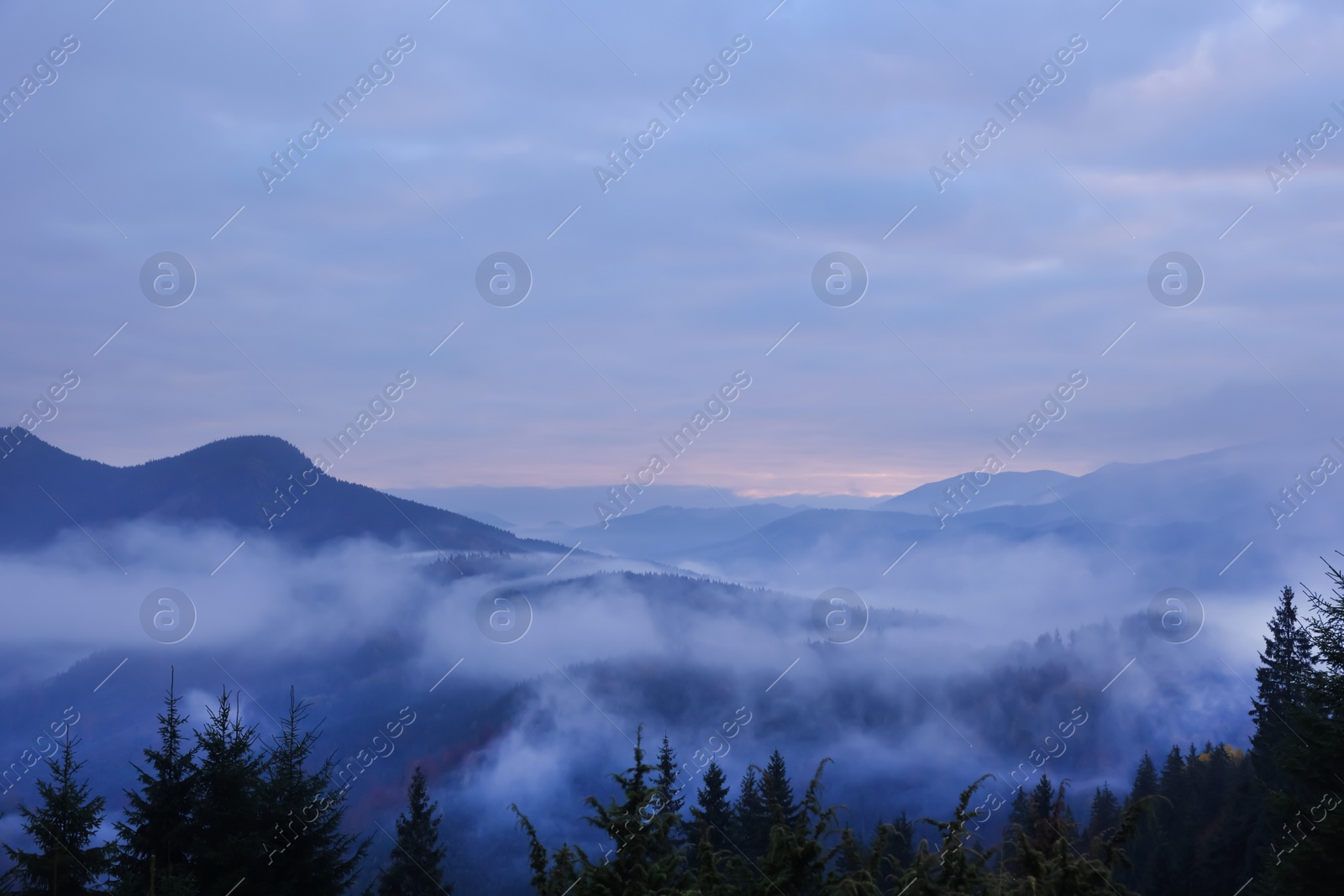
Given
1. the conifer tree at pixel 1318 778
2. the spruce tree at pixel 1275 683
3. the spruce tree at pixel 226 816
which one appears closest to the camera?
the conifer tree at pixel 1318 778

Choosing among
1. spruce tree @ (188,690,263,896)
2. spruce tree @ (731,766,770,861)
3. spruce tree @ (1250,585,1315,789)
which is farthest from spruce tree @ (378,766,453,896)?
spruce tree @ (1250,585,1315,789)

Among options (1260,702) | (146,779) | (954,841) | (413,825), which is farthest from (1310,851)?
(1260,702)

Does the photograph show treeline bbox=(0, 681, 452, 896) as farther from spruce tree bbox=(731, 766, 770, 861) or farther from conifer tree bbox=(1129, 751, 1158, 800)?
conifer tree bbox=(1129, 751, 1158, 800)

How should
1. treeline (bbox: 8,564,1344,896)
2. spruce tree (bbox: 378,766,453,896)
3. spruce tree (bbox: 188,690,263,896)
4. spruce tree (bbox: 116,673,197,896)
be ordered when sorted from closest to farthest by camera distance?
treeline (bbox: 8,564,1344,896)
spruce tree (bbox: 188,690,263,896)
spruce tree (bbox: 116,673,197,896)
spruce tree (bbox: 378,766,453,896)

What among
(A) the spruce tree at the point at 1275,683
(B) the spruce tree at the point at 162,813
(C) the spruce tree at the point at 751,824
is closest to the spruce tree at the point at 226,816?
(B) the spruce tree at the point at 162,813

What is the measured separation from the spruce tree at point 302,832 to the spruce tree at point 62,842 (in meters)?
3.09

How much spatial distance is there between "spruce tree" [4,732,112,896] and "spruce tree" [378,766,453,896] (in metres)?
20.2

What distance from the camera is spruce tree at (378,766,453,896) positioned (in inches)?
1527

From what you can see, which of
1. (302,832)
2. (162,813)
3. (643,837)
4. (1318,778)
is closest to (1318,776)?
(1318,778)

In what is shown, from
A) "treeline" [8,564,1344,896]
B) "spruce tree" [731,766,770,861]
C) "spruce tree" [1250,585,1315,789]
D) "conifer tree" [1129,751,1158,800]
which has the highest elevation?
"treeline" [8,564,1344,896]

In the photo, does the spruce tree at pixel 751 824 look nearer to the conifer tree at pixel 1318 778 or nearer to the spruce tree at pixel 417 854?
the spruce tree at pixel 417 854

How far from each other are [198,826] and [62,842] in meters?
2.36

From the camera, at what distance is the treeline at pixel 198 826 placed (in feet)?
56.4

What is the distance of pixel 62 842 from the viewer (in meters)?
17.4
